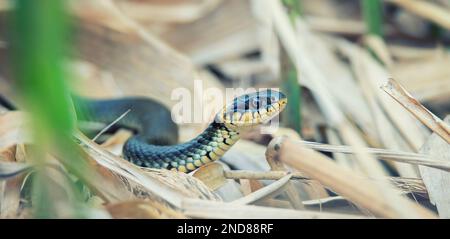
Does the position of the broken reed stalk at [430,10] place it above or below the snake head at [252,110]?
above

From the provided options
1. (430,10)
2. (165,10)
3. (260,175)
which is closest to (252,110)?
(260,175)

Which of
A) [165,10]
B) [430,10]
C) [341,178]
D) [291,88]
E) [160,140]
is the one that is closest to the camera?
[341,178]

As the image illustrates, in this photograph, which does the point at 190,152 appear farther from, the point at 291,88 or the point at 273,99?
the point at 291,88

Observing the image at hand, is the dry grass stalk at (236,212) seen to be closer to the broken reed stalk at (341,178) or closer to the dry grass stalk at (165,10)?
the broken reed stalk at (341,178)

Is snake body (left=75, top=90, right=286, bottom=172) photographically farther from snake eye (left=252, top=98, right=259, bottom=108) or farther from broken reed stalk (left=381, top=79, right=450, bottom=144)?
broken reed stalk (left=381, top=79, right=450, bottom=144)

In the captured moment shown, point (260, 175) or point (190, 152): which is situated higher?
point (190, 152)

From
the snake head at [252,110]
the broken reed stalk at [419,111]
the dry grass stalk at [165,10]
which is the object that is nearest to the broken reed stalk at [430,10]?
the dry grass stalk at [165,10]

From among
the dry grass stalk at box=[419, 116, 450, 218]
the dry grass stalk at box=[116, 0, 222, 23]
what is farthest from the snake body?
the dry grass stalk at box=[116, 0, 222, 23]
